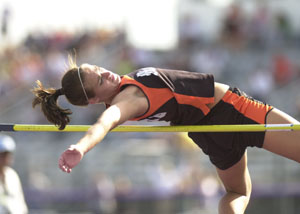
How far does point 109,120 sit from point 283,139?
1567 millimetres

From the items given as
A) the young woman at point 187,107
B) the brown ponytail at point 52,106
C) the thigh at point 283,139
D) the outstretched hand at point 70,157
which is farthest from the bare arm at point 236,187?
the outstretched hand at point 70,157

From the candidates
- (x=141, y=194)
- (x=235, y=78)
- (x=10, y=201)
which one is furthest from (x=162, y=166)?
(x=10, y=201)

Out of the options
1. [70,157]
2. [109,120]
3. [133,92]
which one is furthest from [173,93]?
[70,157]

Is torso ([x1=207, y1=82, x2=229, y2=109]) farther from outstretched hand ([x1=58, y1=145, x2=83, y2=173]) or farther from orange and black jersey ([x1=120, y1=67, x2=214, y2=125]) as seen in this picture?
outstretched hand ([x1=58, y1=145, x2=83, y2=173])

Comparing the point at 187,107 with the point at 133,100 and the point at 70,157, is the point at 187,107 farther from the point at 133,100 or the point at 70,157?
the point at 70,157

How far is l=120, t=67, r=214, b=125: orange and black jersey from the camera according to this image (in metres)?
4.89

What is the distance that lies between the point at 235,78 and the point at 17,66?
18.2 ft

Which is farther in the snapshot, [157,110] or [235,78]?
[235,78]

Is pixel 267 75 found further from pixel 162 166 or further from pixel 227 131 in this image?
pixel 227 131

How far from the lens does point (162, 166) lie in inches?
483

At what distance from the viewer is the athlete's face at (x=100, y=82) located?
192 inches

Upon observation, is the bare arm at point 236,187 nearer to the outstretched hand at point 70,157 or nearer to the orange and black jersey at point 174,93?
the orange and black jersey at point 174,93

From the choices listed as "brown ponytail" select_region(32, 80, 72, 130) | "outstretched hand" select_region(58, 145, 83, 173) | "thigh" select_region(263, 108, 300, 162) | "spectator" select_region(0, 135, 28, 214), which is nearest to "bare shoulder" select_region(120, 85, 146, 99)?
"brown ponytail" select_region(32, 80, 72, 130)

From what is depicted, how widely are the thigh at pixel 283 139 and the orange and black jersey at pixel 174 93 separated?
1.72 ft
